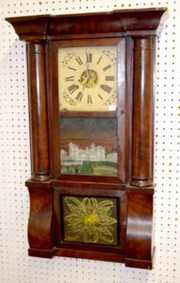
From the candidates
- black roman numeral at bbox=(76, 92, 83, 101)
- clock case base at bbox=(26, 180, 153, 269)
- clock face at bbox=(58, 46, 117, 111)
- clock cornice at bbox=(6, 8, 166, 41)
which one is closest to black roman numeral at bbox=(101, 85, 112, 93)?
clock face at bbox=(58, 46, 117, 111)

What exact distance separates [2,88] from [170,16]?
843 mm

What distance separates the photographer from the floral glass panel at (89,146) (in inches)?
58.2

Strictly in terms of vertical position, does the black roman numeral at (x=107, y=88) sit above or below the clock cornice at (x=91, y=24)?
below

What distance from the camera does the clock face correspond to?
1438 mm

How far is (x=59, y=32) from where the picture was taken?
1.45 meters

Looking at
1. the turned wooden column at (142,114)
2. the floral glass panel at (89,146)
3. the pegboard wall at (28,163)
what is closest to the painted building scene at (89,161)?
the floral glass panel at (89,146)

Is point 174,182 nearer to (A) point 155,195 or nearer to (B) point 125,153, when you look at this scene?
(A) point 155,195

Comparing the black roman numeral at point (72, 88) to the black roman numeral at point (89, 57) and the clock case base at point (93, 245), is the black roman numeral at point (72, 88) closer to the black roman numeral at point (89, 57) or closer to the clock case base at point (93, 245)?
the black roman numeral at point (89, 57)

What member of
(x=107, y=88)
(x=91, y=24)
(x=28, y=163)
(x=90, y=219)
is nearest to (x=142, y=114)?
(x=107, y=88)

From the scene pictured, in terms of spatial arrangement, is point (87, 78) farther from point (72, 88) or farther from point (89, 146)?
point (89, 146)

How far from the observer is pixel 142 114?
55.2 inches

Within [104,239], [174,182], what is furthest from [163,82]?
[104,239]

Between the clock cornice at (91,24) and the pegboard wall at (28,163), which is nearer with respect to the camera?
the clock cornice at (91,24)

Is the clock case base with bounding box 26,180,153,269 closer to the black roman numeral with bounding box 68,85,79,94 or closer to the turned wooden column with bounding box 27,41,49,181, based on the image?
the turned wooden column with bounding box 27,41,49,181
